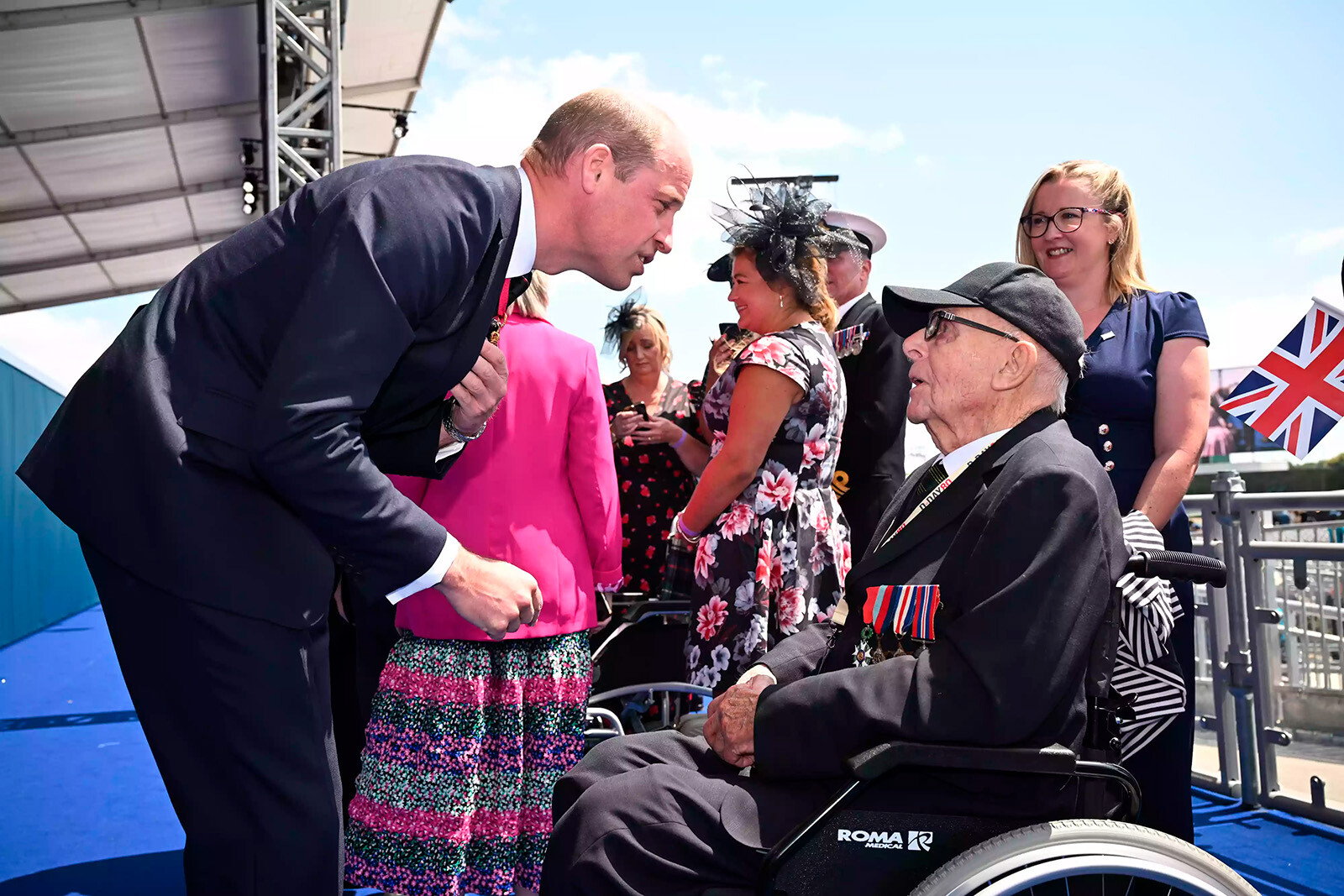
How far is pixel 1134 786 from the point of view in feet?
4.40

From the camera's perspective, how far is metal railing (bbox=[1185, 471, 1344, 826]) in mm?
3311

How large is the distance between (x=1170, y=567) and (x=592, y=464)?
1.23 meters

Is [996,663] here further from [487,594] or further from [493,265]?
[493,265]

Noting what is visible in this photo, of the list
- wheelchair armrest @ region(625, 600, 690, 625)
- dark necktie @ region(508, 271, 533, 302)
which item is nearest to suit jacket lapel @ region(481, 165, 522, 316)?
dark necktie @ region(508, 271, 533, 302)

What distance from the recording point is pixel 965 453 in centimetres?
164

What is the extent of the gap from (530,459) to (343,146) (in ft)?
37.6

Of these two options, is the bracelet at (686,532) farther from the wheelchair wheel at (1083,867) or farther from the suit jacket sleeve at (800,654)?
the wheelchair wheel at (1083,867)

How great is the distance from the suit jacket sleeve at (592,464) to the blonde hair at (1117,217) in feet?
3.71

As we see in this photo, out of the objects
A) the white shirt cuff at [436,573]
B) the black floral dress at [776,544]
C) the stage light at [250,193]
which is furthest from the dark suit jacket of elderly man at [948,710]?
the stage light at [250,193]

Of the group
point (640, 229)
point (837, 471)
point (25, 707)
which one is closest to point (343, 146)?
point (25, 707)

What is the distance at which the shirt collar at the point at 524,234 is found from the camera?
133cm

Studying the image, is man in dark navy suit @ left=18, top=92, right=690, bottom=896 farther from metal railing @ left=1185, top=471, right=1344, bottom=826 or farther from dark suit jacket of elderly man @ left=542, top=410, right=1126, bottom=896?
metal railing @ left=1185, top=471, right=1344, bottom=826

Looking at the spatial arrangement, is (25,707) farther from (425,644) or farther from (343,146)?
(343,146)

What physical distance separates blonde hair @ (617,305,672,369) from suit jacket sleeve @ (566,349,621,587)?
4.84ft
